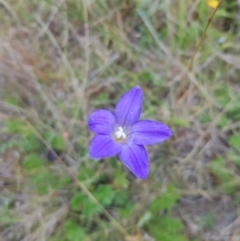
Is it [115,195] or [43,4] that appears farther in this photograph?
[43,4]

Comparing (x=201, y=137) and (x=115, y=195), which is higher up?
(x=201, y=137)

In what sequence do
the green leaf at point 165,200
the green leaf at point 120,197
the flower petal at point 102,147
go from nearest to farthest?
the flower petal at point 102,147, the green leaf at point 165,200, the green leaf at point 120,197

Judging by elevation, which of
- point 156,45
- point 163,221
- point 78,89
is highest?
point 156,45

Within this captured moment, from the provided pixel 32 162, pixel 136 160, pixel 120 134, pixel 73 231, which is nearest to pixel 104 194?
pixel 73 231

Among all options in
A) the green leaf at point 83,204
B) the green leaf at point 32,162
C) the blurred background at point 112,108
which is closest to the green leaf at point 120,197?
the blurred background at point 112,108

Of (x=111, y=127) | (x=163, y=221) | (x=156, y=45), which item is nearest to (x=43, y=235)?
(x=163, y=221)

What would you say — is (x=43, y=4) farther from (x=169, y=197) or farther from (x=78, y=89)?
(x=169, y=197)

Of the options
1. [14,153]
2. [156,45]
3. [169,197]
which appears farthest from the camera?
[156,45]

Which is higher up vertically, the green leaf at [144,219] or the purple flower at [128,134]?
the purple flower at [128,134]

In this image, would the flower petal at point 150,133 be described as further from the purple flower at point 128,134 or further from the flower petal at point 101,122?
the flower petal at point 101,122
